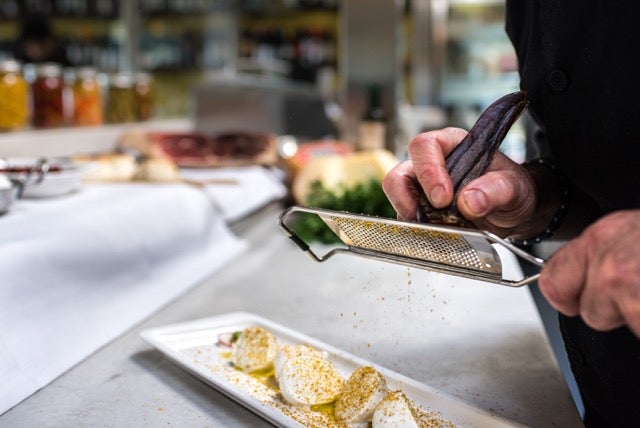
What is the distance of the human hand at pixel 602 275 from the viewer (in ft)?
1.68

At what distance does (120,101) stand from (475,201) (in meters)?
2.29

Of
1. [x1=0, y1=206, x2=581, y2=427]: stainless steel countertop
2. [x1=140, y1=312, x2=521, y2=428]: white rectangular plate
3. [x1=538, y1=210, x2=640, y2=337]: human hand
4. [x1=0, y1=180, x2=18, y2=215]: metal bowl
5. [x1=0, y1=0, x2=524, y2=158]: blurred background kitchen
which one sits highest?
[x1=0, y1=0, x2=524, y2=158]: blurred background kitchen

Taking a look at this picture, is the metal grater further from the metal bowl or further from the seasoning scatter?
the metal bowl

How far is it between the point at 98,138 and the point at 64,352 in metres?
1.60

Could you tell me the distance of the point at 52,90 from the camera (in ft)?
7.48

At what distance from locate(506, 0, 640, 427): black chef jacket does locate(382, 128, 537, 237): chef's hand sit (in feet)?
0.21

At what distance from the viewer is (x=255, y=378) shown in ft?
3.19

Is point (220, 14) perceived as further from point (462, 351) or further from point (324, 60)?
point (462, 351)

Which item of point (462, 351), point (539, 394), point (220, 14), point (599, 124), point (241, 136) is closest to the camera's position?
point (599, 124)

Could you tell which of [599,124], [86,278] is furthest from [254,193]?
[599,124]

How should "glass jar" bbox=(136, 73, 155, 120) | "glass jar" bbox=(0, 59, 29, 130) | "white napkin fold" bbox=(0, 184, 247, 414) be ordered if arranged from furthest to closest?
"glass jar" bbox=(136, 73, 155, 120) < "glass jar" bbox=(0, 59, 29, 130) < "white napkin fold" bbox=(0, 184, 247, 414)

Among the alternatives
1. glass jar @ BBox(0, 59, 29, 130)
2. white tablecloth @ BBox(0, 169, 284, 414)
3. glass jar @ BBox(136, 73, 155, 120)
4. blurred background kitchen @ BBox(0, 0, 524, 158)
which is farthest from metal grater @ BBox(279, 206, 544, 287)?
blurred background kitchen @ BBox(0, 0, 524, 158)

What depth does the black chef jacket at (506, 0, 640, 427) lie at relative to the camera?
75 cm

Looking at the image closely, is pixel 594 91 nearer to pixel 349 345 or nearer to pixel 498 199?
pixel 498 199
